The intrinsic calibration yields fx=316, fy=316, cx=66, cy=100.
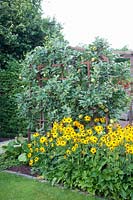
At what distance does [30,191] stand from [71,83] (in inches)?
66.1

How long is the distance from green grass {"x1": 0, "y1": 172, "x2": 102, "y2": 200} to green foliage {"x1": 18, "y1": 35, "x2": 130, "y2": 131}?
112 cm

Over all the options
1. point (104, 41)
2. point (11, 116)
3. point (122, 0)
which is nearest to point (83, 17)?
point (122, 0)

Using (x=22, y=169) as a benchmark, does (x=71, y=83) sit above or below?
above

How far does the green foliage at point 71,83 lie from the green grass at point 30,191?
1.12m

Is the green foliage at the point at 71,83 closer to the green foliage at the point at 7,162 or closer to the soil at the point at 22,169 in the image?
the green foliage at the point at 7,162

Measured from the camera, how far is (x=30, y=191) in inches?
148

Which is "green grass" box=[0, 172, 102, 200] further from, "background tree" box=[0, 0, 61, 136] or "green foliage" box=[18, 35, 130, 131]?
"background tree" box=[0, 0, 61, 136]

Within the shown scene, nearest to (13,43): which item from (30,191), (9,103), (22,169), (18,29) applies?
(18,29)

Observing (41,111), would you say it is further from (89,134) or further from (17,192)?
(17,192)

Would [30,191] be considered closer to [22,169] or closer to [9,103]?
[22,169]

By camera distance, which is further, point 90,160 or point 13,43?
point 13,43

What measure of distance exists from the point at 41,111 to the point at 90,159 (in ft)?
5.00

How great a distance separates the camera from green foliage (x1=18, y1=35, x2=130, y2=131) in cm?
453

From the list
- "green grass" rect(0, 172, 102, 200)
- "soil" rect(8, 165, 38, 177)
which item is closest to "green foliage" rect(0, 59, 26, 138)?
"soil" rect(8, 165, 38, 177)
